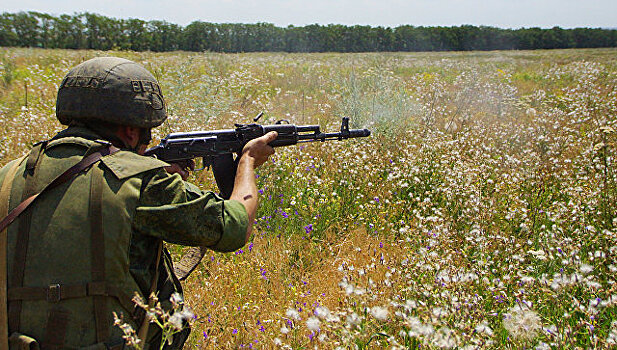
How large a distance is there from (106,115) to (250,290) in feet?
6.47

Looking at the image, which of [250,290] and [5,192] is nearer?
[5,192]

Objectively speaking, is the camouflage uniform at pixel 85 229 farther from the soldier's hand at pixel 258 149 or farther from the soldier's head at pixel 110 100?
the soldier's hand at pixel 258 149

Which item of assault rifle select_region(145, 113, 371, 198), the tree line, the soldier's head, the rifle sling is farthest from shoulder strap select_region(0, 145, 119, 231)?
the tree line

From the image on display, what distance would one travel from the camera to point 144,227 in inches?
70.3

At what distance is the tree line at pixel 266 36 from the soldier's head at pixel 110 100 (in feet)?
69.5

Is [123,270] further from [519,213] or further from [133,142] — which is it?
[519,213]

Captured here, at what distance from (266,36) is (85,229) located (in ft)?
175

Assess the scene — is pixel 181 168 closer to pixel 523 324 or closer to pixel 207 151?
pixel 207 151

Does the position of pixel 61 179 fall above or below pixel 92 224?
above

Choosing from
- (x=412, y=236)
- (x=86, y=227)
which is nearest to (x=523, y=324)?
(x=412, y=236)

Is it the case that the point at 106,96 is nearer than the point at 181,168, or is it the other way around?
the point at 106,96

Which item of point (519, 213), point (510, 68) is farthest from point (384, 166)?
point (510, 68)

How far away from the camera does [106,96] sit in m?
1.94

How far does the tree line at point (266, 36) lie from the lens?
32906 mm
